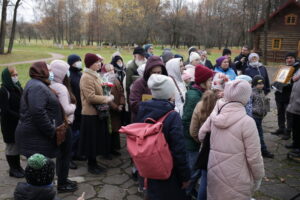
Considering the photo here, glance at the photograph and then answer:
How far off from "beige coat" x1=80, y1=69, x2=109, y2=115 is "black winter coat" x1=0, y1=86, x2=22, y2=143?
989 mm

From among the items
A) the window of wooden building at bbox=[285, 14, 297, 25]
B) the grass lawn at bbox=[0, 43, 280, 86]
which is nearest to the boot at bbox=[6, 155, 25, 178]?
the grass lawn at bbox=[0, 43, 280, 86]

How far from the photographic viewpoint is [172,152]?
2.65 meters

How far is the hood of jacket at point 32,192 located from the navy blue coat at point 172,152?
102 cm

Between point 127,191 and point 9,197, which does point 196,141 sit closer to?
point 127,191

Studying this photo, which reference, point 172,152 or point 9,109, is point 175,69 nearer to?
point 172,152

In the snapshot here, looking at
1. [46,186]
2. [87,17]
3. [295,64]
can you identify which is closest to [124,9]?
[87,17]

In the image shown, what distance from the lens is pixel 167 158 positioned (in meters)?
2.57

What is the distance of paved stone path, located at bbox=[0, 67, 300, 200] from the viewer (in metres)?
4.03

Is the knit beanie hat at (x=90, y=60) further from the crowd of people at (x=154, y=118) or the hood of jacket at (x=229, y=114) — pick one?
the hood of jacket at (x=229, y=114)

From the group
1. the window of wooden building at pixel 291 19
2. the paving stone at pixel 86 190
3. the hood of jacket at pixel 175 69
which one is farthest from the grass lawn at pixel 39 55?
the hood of jacket at pixel 175 69

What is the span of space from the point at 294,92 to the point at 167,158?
3.90 meters

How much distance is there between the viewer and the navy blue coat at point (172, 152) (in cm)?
262

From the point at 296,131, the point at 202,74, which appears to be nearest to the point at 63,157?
the point at 202,74

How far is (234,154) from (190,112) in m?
1.04
